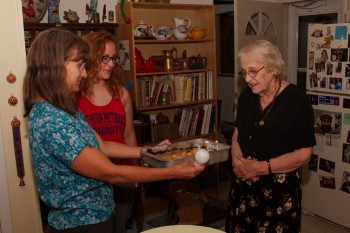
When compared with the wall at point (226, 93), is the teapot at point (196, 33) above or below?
above

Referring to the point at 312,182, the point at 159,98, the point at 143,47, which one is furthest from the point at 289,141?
the point at 143,47

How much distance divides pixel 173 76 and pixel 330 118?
1521mm

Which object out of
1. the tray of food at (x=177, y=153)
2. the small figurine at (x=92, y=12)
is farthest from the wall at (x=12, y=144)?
the small figurine at (x=92, y=12)

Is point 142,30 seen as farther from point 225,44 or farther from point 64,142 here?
point 225,44

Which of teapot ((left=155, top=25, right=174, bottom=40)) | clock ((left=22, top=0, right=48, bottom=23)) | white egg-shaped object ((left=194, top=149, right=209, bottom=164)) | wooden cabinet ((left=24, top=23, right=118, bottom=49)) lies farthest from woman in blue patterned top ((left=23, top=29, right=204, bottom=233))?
teapot ((left=155, top=25, right=174, bottom=40))

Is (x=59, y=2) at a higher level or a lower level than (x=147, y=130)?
higher

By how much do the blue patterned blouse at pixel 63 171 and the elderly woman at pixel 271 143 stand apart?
32.0 inches

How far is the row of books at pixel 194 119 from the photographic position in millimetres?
3730

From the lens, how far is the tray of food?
1695 millimetres

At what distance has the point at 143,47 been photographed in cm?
363

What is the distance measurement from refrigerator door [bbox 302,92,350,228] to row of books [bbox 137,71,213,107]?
1.11 meters

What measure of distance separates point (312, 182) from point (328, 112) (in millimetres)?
676

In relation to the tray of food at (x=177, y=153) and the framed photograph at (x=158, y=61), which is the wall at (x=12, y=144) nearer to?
the tray of food at (x=177, y=153)

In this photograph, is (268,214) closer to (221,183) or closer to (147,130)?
(147,130)
